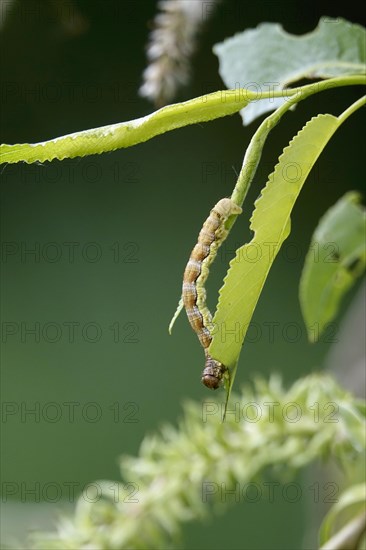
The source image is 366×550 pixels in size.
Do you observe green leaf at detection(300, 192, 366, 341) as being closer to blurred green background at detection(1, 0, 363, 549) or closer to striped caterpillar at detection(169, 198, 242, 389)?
striped caterpillar at detection(169, 198, 242, 389)

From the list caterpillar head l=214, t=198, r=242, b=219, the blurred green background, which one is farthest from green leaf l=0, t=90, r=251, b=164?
the blurred green background

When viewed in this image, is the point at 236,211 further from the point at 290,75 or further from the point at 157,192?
the point at 157,192

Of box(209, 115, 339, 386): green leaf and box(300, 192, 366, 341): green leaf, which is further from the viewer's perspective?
box(300, 192, 366, 341): green leaf

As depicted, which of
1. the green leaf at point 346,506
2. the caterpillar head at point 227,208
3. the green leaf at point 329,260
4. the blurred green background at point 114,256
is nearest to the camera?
the caterpillar head at point 227,208

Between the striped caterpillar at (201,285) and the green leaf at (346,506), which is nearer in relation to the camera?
the striped caterpillar at (201,285)

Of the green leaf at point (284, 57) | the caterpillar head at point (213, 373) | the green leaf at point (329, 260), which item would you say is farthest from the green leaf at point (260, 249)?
the green leaf at point (329, 260)

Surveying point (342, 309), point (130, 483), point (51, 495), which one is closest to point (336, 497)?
point (130, 483)

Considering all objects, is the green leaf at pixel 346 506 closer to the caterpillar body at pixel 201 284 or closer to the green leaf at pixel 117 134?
the caterpillar body at pixel 201 284
